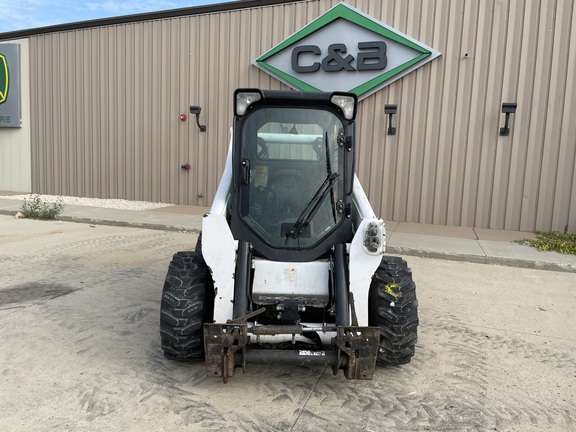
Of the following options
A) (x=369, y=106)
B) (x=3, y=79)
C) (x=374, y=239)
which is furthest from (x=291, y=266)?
(x=3, y=79)

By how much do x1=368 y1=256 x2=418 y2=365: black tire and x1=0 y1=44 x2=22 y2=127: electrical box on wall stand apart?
1463 centimetres

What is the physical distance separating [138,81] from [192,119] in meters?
1.99

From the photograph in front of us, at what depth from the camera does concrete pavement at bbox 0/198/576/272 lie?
7432 millimetres

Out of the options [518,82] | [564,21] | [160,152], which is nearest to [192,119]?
[160,152]

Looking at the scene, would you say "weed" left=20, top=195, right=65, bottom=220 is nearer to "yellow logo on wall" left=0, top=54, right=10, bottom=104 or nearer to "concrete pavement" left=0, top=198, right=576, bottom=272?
"concrete pavement" left=0, top=198, right=576, bottom=272

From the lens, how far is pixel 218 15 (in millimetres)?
11852

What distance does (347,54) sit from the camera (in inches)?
422

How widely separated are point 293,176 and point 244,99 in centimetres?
67

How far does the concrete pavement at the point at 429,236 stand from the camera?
24.4ft

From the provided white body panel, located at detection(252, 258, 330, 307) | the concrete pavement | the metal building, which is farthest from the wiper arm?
the metal building

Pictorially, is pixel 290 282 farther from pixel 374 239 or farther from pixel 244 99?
pixel 244 99

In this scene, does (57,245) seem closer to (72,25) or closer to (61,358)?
(61,358)

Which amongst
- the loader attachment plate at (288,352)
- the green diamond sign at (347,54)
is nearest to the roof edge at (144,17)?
the green diamond sign at (347,54)

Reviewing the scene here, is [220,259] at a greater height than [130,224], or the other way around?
[220,259]
